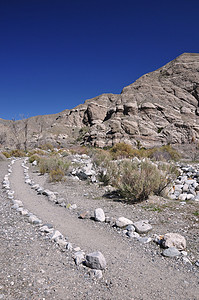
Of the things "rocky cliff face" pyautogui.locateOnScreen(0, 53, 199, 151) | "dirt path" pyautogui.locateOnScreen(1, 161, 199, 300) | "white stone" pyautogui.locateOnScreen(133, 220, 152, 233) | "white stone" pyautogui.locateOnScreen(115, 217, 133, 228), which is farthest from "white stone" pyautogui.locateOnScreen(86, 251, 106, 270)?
"rocky cliff face" pyautogui.locateOnScreen(0, 53, 199, 151)

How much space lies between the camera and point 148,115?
138ft

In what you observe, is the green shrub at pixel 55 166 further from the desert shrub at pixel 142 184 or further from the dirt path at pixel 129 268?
the dirt path at pixel 129 268

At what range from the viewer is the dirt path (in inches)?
91.4

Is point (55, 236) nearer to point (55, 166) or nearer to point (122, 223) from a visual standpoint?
point (122, 223)

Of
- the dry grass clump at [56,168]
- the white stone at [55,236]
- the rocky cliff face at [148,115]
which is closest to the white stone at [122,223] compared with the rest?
the white stone at [55,236]

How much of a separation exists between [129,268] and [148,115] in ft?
137

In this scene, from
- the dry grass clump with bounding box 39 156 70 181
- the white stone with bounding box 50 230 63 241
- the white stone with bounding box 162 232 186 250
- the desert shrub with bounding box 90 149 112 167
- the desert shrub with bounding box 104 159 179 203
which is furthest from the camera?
the desert shrub with bounding box 90 149 112 167

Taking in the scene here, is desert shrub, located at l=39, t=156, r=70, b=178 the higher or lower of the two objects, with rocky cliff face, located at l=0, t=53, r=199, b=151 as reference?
lower

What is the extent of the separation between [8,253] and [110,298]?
5.74 feet

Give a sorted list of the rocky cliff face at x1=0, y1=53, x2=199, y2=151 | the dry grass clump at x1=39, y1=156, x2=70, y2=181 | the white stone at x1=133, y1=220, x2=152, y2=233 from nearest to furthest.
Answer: the white stone at x1=133, y1=220, x2=152, y2=233
the dry grass clump at x1=39, y1=156, x2=70, y2=181
the rocky cliff face at x1=0, y1=53, x2=199, y2=151

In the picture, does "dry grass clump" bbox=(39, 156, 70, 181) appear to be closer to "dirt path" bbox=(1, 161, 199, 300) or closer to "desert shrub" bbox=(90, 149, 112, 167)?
"desert shrub" bbox=(90, 149, 112, 167)

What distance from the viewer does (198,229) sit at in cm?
383

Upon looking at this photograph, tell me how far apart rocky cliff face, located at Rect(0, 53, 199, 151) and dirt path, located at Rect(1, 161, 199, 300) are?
100ft

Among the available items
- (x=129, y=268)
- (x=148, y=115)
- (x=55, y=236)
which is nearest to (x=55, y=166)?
(x=55, y=236)
